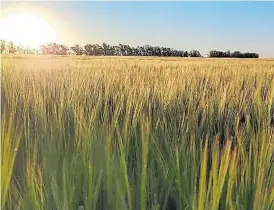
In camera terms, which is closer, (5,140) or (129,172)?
(5,140)

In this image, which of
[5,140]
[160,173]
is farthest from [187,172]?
[5,140]

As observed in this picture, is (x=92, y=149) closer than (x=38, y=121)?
Yes

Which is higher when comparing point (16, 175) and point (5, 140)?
point (5, 140)

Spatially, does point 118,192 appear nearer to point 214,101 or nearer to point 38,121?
point 38,121

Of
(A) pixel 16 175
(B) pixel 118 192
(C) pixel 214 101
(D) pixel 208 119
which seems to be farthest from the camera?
(C) pixel 214 101

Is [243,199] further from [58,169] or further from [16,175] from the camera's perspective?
[16,175]

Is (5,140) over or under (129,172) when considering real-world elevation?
over

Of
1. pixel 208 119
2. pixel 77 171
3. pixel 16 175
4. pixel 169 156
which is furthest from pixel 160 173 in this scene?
pixel 208 119

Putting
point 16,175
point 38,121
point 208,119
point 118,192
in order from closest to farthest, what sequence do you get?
point 118,192 → point 16,175 → point 38,121 → point 208,119

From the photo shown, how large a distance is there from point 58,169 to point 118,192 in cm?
16

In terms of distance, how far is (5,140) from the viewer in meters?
0.67

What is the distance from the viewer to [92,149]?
0.79 m

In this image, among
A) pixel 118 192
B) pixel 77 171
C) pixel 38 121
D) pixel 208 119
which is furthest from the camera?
pixel 208 119

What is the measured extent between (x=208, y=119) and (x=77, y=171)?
688 mm
